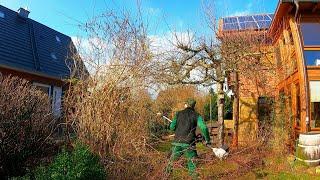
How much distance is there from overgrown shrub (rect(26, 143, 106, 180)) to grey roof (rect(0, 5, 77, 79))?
1167 cm

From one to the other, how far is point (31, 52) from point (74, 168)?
50.7 ft

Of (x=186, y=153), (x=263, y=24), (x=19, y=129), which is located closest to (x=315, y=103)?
(x=263, y=24)

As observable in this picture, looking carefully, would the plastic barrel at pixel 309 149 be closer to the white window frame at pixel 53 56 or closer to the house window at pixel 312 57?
the house window at pixel 312 57

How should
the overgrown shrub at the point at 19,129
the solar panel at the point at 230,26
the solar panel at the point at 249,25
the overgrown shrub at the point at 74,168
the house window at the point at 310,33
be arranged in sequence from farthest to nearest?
the solar panel at the point at 230,26 < the solar panel at the point at 249,25 < the house window at the point at 310,33 < the overgrown shrub at the point at 19,129 < the overgrown shrub at the point at 74,168

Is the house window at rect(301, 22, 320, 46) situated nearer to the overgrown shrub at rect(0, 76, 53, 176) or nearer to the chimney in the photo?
the overgrown shrub at rect(0, 76, 53, 176)

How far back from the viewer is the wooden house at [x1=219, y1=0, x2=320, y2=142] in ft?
43.7

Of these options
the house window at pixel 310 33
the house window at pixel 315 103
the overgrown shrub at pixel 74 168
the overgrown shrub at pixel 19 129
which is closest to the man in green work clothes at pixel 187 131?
the overgrown shrub at pixel 74 168

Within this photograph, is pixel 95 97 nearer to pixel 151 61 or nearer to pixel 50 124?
pixel 50 124

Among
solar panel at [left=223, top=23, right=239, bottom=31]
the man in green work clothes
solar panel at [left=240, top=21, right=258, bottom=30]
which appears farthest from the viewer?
solar panel at [left=223, top=23, right=239, bottom=31]

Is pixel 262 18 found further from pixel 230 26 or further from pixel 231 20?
pixel 230 26

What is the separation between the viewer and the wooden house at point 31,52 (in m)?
17.7

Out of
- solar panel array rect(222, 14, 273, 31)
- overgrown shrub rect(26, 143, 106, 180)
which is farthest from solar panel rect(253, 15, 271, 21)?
overgrown shrub rect(26, 143, 106, 180)

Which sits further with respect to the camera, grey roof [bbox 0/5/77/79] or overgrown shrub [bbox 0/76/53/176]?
grey roof [bbox 0/5/77/79]

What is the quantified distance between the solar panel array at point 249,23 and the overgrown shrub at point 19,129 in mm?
9493
